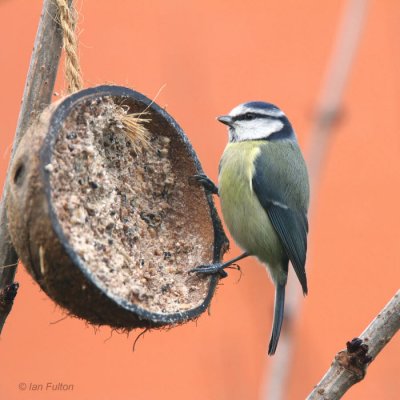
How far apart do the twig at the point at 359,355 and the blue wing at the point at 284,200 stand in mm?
1174

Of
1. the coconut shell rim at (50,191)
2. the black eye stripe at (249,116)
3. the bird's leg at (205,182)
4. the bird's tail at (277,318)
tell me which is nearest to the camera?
the coconut shell rim at (50,191)

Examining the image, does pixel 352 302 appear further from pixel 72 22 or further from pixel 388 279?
pixel 72 22

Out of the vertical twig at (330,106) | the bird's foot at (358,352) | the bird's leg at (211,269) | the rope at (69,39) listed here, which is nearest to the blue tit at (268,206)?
the bird's leg at (211,269)

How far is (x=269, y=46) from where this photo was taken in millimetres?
4367

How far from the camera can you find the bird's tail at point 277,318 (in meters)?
2.52

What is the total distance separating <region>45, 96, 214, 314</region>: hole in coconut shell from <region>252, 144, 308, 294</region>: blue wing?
14.2 inches

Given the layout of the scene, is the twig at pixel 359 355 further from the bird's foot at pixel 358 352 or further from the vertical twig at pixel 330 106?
the vertical twig at pixel 330 106

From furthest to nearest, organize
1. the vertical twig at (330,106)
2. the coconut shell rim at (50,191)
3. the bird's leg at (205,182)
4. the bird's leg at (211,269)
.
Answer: the bird's leg at (205,182) → the bird's leg at (211,269) → the vertical twig at (330,106) → the coconut shell rim at (50,191)

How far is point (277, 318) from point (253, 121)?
2.53 feet

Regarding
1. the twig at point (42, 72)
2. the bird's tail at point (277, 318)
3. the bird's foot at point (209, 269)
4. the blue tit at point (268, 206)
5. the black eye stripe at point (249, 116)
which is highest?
the twig at point (42, 72)

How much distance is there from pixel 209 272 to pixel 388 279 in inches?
66.3

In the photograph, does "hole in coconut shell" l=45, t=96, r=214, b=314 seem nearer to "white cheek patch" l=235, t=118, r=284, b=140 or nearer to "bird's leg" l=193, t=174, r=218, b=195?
"bird's leg" l=193, t=174, r=218, b=195

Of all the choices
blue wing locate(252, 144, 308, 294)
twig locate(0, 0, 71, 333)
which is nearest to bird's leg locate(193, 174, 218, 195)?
blue wing locate(252, 144, 308, 294)

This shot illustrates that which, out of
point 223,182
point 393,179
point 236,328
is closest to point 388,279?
point 393,179
